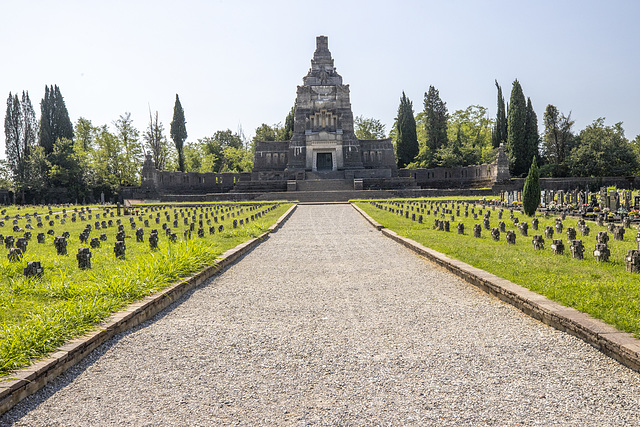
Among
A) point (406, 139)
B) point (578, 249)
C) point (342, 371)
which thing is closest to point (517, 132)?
point (406, 139)

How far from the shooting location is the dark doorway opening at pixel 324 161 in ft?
211

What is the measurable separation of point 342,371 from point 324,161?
6063 centimetres

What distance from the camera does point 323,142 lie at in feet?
206

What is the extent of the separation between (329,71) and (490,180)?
30.1 meters

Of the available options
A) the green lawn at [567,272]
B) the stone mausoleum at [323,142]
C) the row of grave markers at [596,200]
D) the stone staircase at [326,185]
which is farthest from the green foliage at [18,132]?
the green lawn at [567,272]

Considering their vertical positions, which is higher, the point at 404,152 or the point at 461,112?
the point at 461,112

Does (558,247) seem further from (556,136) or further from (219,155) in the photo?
(219,155)

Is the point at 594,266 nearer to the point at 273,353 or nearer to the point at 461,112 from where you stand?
the point at 273,353

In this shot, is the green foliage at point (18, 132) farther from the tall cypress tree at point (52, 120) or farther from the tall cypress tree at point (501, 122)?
the tall cypress tree at point (501, 122)

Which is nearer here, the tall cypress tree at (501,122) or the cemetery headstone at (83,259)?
the cemetery headstone at (83,259)

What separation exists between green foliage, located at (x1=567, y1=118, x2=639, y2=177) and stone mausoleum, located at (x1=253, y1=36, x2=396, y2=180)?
66.0 feet

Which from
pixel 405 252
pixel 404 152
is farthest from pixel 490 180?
pixel 405 252

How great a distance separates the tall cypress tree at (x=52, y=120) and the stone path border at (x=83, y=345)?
6143cm

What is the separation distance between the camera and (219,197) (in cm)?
4547
